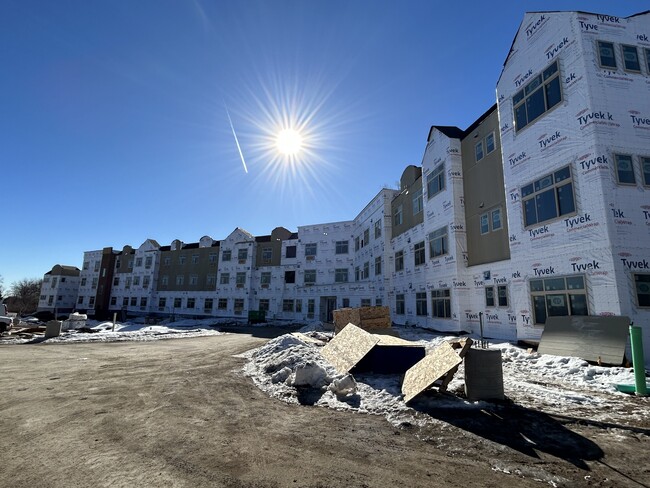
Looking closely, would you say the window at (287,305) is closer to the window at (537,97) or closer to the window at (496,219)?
the window at (496,219)

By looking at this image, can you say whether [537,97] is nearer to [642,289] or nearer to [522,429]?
[642,289]

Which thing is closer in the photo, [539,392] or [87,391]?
[539,392]

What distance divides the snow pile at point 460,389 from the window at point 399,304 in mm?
14808

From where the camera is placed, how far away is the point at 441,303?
20016mm

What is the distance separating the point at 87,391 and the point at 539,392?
34.9 feet

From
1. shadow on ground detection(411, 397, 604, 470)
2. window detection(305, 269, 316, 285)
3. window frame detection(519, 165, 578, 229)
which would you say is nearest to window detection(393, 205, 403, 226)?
window frame detection(519, 165, 578, 229)

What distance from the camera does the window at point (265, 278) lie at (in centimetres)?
4288

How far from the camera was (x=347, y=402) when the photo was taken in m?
6.93

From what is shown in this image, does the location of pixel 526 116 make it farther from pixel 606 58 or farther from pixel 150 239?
pixel 150 239

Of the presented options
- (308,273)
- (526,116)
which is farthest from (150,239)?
(526,116)

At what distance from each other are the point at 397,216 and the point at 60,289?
6842 cm

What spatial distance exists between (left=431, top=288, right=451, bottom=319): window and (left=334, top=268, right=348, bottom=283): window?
1786 cm

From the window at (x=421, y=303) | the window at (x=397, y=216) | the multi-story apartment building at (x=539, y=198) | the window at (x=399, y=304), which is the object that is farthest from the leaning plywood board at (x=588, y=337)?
the window at (x=397, y=216)

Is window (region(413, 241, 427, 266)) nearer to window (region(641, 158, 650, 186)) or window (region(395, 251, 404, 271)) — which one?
window (region(395, 251, 404, 271))
